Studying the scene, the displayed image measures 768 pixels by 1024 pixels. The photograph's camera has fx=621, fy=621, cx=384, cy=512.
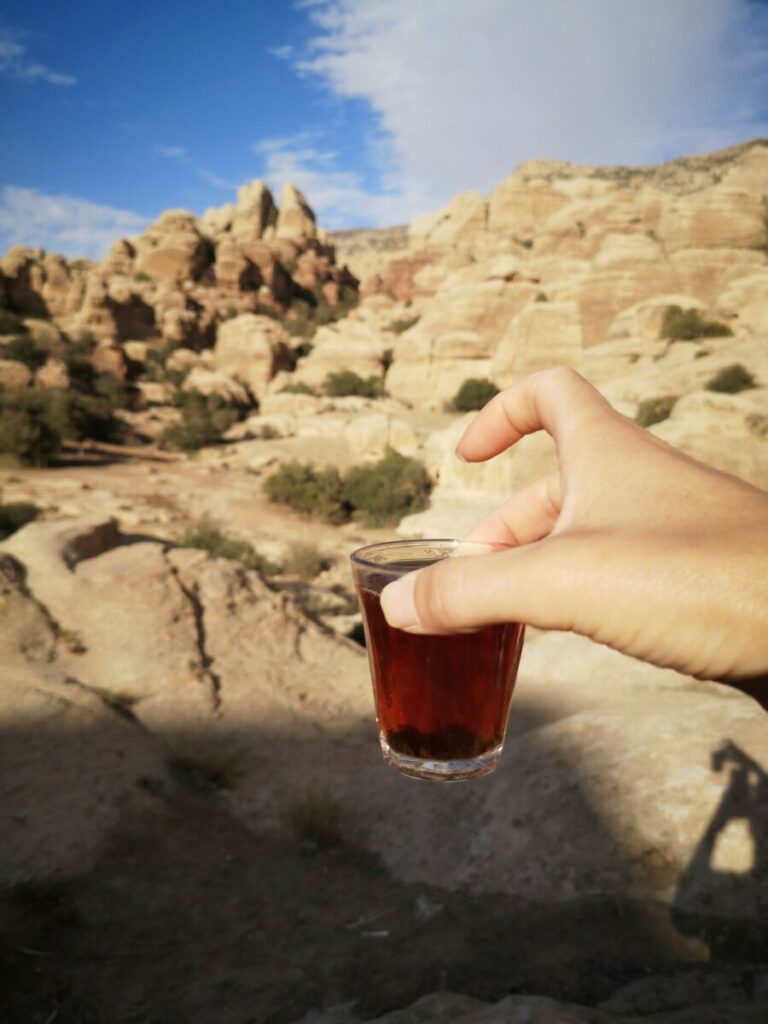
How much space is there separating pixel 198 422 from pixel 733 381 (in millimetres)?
16430

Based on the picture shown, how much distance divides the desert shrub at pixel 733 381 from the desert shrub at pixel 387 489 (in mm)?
6740

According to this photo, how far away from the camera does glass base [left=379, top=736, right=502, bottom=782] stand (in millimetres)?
1349

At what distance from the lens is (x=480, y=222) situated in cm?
4975

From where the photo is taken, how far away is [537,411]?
4.58 feet

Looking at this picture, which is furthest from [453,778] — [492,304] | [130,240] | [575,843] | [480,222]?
[480,222]

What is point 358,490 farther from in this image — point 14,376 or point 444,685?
point 444,685

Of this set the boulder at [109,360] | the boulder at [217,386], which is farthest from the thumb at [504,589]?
the boulder at [109,360]

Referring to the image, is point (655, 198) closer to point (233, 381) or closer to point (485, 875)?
point (233, 381)

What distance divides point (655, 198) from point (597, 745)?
32.2 m

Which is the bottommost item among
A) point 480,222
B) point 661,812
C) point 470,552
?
point 661,812

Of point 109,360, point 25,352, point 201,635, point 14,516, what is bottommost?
point 201,635

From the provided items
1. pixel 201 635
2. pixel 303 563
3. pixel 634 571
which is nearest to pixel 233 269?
pixel 303 563

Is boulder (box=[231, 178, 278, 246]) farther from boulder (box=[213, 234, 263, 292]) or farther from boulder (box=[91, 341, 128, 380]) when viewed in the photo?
boulder (box=[91, 341, 128, 380])

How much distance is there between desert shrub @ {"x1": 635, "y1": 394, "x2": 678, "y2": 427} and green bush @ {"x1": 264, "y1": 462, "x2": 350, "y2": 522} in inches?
284
